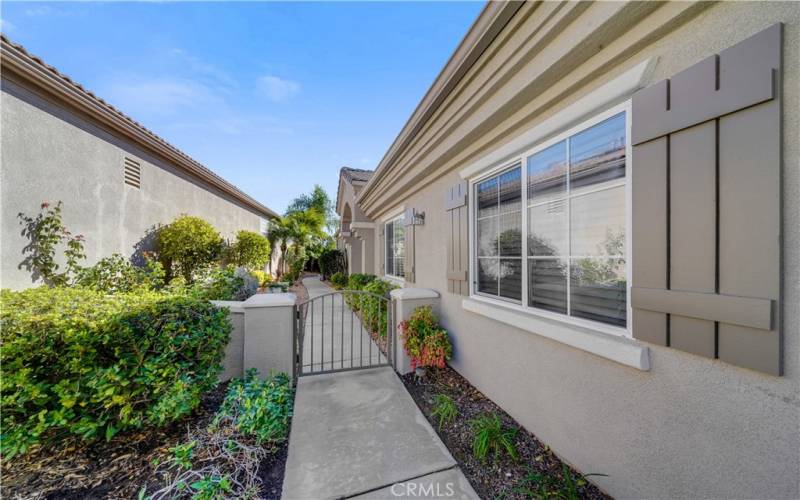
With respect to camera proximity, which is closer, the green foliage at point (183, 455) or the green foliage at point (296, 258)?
the green foliage at point (183, 455)

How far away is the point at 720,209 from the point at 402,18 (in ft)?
23.2

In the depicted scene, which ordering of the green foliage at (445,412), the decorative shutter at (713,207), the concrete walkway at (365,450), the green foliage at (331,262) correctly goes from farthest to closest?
1. the green foliage at (331,262)
2. the green foliage at (445,412)
3. the concrete walkway at (365,450)
4. the decorative shutter at (713,207)

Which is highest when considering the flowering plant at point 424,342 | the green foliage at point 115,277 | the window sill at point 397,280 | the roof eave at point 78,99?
the roof eave at point 78,99

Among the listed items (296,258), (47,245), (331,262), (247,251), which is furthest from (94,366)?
(331,262)

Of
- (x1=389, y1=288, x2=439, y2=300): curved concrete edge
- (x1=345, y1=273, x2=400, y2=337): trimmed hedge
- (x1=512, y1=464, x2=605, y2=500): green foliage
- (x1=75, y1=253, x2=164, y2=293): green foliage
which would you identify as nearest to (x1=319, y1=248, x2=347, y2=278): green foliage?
(x1=345, y1=273, x2=400, y2=337): trimmed hedge

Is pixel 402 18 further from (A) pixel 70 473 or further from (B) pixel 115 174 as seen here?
(A) pixel 70 473

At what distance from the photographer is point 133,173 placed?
7469 millimetres

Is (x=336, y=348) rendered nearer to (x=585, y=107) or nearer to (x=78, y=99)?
(x=585, y=107)

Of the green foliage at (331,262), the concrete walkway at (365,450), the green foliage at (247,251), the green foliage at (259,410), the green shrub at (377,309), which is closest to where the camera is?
the concrete walkway at (365,450)

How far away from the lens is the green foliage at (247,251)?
12.4m

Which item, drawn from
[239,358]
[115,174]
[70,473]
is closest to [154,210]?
[115,174]

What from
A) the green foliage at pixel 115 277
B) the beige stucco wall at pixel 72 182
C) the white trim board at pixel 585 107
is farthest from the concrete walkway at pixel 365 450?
the beige stucco wall at pixel 72 182

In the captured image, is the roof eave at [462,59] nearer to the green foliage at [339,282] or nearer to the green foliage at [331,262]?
the green foliage at [339,282]

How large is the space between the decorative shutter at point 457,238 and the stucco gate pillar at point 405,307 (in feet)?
1.58
